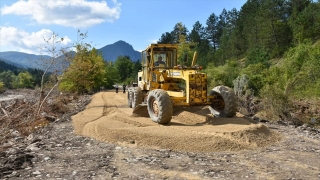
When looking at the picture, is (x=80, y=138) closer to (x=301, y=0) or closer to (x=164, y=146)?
(x=164, y=146)

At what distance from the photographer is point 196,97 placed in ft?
31.8

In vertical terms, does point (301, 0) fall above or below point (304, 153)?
above

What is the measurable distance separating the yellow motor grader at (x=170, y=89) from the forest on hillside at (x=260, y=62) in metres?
1.74

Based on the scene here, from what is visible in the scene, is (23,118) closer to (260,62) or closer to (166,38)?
(260,62)

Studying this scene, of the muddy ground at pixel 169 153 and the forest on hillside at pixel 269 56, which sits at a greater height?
the forest on hillside at pixel 269 56

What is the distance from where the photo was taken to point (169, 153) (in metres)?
6.73

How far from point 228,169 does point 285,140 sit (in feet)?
10.2

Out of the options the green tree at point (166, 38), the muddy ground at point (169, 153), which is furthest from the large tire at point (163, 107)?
the green tree at point (166, 38)

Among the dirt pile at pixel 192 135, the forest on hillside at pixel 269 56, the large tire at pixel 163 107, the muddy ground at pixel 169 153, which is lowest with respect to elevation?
the muddy ground at pixel 169 153

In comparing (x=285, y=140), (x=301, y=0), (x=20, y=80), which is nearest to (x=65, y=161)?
(x=285, y=140)

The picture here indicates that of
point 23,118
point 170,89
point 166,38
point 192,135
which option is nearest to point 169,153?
point 192,135

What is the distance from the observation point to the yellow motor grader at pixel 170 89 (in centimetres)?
959

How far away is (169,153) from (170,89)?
17.5 ft

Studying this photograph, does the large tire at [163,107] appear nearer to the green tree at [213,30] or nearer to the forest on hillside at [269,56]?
the forest on hillside at [269,56]
